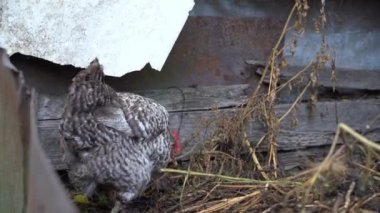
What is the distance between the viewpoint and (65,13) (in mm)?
3059

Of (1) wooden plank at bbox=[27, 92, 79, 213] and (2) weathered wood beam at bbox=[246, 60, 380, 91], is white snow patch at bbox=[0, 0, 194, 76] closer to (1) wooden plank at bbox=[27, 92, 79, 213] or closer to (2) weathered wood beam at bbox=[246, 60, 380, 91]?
(2) weathered wood beam at bbox=[246, 60, 380, 91]

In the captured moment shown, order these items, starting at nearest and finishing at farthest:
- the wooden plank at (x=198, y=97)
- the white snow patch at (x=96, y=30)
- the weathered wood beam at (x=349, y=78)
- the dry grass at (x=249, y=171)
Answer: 1. the dry grass at (x=249, y=171)
2. the white snow patch at (x=96, y=30)
3. the wooden plank at (x=198, y=97)
4. the weathered wood beam at (x=349, y=78)

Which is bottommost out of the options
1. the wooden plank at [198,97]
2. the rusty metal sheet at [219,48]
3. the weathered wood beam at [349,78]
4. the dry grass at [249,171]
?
the dry grass at [249,171]

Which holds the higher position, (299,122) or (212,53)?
(212,53)

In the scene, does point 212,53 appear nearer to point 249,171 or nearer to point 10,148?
point 249,171

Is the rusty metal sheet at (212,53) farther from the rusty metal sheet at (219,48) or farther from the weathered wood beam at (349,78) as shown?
the weathered wood beam at (349,78)

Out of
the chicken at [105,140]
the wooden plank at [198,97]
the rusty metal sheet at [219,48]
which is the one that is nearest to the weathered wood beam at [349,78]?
the rusty metal sheet at [219,48]

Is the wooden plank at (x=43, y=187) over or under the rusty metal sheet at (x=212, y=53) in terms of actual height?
under

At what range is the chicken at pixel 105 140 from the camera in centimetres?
284

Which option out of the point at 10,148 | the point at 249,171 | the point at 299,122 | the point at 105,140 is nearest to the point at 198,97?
the point at 249,171

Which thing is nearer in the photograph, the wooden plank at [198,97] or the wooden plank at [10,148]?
the wooden plank at [10,148]

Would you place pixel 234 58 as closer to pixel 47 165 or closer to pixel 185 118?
pixel 185 118

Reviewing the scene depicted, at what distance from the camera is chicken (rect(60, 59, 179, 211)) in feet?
9.31

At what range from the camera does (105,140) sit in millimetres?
2871
